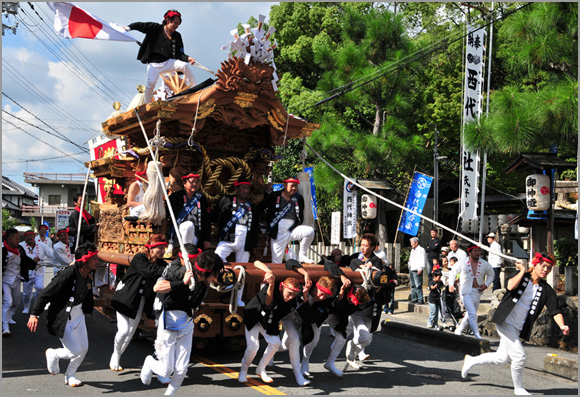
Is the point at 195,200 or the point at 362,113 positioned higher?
the point at 362,113

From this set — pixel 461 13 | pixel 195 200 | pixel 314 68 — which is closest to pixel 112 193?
pixel 195 200

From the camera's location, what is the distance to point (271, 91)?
870 cm

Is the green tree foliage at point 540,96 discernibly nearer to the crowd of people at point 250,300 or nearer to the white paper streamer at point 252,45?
the crowd of people at point 250,300

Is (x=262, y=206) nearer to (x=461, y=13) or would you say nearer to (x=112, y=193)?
(x=112, y=193)

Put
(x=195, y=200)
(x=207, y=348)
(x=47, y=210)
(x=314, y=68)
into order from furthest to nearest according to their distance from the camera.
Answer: (x=47, y=210)
(x=314, y=68)
(x=207, y=348)
(x=195, y=200)

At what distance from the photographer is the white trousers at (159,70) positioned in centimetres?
1014

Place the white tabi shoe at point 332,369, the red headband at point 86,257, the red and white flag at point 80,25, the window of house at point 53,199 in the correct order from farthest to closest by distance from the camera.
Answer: the window of house at point 53,199 → the red and white flag at point 80,25 → the white tabi shoe at point 332,369 → the red headband at point 86,257

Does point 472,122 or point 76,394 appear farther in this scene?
point 472,122

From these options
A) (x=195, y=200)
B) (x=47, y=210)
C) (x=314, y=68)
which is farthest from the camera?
(x=47, y=210)

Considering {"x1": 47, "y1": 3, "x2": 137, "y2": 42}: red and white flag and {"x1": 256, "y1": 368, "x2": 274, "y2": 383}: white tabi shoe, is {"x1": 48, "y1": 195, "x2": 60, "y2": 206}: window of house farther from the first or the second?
{"x1": 256, "y1": 368, "x2": 274, "y2": 383}: white tabi shoe

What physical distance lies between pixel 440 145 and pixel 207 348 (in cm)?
1719

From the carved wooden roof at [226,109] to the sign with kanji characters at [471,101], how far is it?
9215 millimetres

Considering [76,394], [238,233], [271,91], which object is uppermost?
[271,91]

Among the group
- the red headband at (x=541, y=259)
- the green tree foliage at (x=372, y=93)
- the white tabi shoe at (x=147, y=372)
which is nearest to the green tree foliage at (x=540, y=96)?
the red headband at (x=541, y=259)
